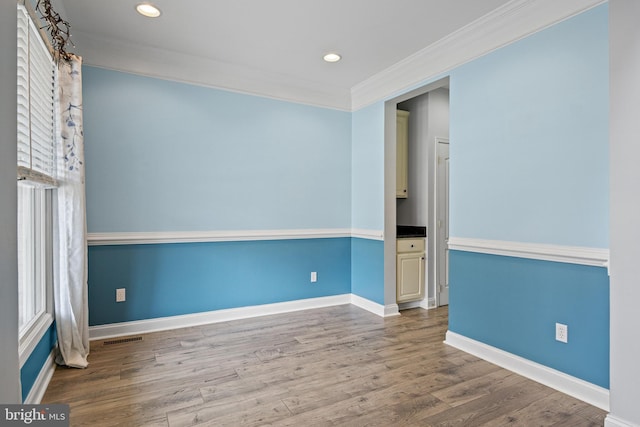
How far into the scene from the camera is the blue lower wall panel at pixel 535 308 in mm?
2162

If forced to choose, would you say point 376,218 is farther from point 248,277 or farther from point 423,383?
point 423,383

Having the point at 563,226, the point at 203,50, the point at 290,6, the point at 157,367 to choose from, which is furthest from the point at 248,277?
the point at 563,226

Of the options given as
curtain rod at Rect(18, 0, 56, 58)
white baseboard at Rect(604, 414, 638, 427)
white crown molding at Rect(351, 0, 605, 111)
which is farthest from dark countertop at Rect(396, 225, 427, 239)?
curtain rod at Rect(18, 0, 56, 58)

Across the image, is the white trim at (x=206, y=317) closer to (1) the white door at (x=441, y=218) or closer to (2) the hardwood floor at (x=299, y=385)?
(2) the hardwood floor at (x=299, y=385)

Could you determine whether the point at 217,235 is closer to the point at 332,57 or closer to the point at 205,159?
the point at 205,159

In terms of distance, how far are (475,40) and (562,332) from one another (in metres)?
2.31

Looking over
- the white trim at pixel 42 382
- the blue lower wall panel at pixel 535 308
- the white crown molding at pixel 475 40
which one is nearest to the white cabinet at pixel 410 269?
the blue lower wall panel at pixel 535 308

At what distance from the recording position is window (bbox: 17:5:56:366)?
1846mm

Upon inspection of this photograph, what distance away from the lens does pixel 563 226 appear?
7.58 ft

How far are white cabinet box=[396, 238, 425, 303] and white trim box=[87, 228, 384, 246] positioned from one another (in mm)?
385

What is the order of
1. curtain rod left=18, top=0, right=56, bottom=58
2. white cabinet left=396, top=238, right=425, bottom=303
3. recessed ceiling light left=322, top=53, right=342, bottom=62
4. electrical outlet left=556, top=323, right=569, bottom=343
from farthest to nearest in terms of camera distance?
white cabinet left=396, top=238, right=425, bottom=303 → recessed ceiling light left=322, top=53, right=342, bottom=62 → electrical outlet left=556, top=323, right=569, bottom=343 → curtain rod left=18, top=0, right=56, bottom=58

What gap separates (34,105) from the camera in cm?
208

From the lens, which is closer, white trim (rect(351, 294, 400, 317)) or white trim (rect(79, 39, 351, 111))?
white trim (rect(79, 39, 351, 111))

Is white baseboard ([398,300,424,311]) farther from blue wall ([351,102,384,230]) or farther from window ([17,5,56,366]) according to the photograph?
window ([17,5,56,366])
